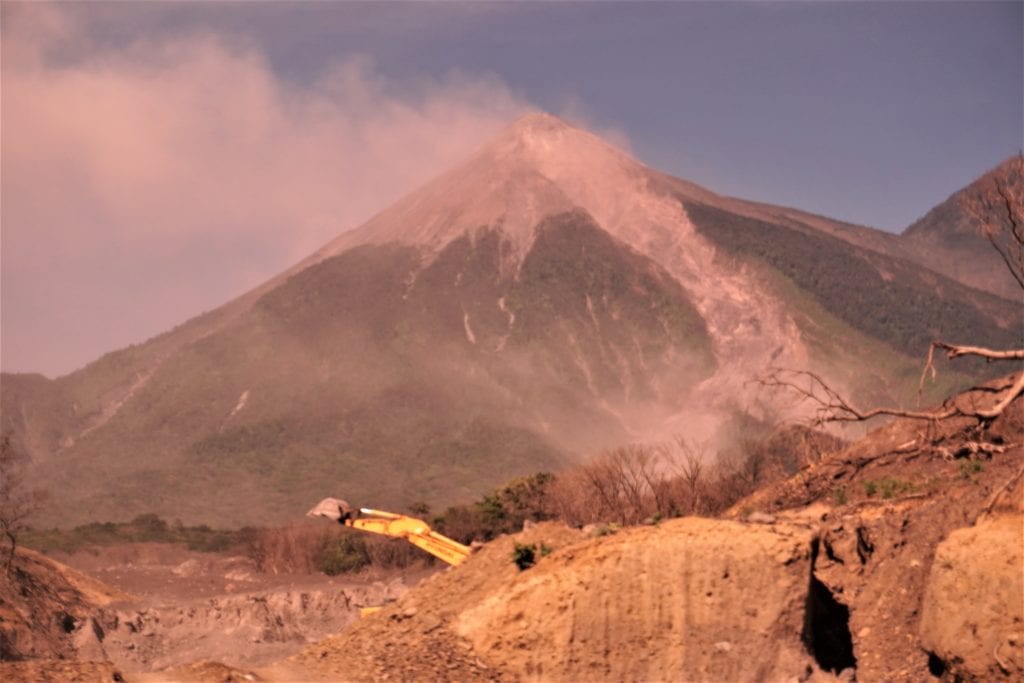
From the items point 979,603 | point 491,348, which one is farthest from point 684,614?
point 491,348

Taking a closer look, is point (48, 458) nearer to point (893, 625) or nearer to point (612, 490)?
point (612, 490)

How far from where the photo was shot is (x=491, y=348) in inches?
6088

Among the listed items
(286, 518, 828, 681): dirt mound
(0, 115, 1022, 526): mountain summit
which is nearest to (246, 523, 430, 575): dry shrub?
(286, 518, 828, 681): dirt mound

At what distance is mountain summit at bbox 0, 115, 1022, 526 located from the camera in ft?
431

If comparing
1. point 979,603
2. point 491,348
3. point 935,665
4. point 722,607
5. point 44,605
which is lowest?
point 935,665

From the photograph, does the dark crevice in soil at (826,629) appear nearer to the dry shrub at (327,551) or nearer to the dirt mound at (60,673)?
the dirt mound at (60,673)

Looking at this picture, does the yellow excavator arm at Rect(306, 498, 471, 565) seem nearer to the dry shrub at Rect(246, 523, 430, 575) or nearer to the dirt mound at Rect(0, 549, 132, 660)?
the dirt mound at Rect(0, 549, 132, 660)

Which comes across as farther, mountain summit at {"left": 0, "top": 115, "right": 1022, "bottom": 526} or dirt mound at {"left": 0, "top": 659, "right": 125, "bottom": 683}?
mountain summit at {"left": 0, "top": 115, "right": 1022, "bottom": 526}

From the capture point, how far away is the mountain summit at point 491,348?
131500 mm

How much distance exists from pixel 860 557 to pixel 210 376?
145m

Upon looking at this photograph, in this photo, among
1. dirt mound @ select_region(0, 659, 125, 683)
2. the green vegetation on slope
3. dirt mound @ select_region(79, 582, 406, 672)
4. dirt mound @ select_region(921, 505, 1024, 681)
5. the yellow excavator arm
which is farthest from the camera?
the green vegetation on slope

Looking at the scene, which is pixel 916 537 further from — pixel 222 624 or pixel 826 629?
pixel 222 624

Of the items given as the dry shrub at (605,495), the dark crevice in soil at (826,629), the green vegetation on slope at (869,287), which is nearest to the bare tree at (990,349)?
the dark crevice in soil at (826,629)

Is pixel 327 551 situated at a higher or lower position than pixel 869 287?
lower
